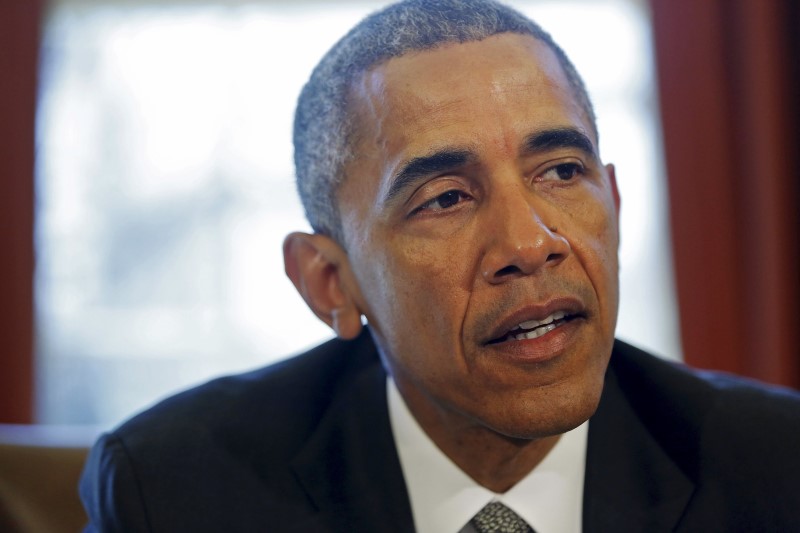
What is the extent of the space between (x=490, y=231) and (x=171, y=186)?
2838 millimetres

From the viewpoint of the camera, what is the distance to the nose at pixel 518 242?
4.41 ft

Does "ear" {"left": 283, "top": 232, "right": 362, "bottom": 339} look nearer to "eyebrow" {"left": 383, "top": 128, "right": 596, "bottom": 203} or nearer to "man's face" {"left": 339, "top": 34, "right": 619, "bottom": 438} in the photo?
"man's face" {"left": 339, "top": 34, "right": 619, "bottom": 438}

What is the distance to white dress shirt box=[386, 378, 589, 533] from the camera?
1.61 meters

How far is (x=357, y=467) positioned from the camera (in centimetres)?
171

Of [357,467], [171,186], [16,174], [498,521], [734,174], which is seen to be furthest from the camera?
[171,186]

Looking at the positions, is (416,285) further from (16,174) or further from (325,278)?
(16,174)

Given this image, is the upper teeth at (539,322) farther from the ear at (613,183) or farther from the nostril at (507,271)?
the ear at (613,183)

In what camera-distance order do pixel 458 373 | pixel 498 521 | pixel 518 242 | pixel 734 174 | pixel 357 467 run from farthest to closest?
pixel 734 174, pixel 357 467, pixel 498 521, pixel 458 373, pixel 518 242

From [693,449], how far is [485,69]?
84 cm

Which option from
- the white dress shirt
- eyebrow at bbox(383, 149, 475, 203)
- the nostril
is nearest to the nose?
the nostril

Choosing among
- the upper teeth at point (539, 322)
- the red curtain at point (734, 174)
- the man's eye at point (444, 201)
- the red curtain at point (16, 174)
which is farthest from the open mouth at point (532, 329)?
the red curtain at point (16, 174)

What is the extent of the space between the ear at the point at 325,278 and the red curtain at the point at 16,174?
2354mm

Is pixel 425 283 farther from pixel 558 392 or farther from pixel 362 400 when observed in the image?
pixel 362 400

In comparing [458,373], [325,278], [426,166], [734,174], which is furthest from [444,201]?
[734,174]
